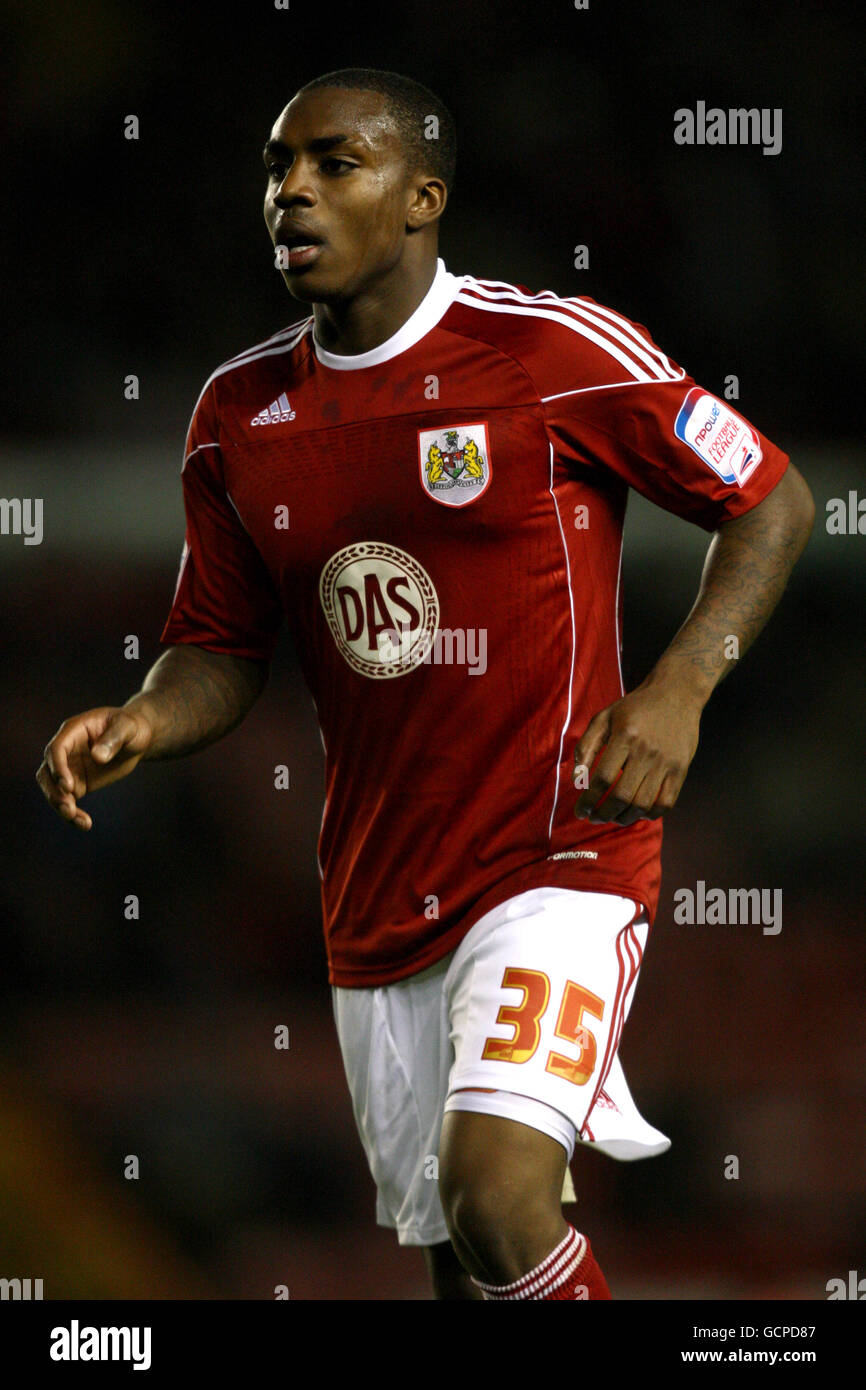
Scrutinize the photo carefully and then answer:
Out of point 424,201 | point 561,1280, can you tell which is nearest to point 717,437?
point 424,201

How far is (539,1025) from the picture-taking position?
2.01 meters

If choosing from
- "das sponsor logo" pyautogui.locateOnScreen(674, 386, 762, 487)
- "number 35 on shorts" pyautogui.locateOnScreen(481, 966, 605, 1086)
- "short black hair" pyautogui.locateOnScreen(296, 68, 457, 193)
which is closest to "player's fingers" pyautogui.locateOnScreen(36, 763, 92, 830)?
"number 35 on shorts" pyautogui.locateOnScreen(481, 966, 605, 1086)

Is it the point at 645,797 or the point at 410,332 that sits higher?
the point at 410,332


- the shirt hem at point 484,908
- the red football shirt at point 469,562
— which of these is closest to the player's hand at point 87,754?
the red football shirt at point 469,562

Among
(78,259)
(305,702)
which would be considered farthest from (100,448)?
(305,702)

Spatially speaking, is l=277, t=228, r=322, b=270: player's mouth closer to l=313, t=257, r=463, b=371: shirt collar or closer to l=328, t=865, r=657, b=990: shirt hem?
l=313, t=257, r=463, b=371: shirt collar

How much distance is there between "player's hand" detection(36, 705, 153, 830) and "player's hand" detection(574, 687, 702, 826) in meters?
0.63

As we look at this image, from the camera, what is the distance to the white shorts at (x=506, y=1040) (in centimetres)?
199

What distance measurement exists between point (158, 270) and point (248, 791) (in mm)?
1570

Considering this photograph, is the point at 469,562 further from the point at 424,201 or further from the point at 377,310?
the point at 424,201

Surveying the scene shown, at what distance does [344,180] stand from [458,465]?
0.43 metres

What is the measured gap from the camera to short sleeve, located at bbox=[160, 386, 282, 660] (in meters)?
2.53

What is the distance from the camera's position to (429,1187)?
2.35 m

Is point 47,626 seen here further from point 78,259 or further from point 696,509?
point 696,509
